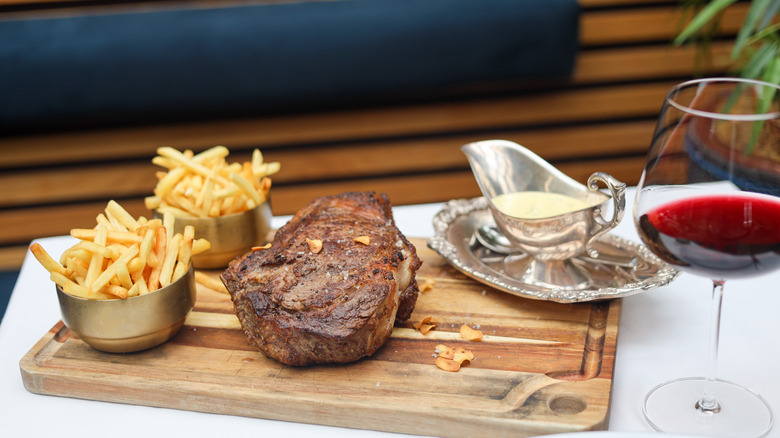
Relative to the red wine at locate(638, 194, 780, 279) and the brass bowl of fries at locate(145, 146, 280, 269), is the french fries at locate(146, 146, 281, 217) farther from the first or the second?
the red wine at locate(638, 194, 780, 279)

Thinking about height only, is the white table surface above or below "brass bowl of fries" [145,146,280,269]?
below

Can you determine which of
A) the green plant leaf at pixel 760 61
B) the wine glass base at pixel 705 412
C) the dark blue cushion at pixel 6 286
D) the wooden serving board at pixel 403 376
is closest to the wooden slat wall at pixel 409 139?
the dark blue cushion at pixel 6 286

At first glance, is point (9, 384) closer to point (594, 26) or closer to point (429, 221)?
point (429, 221)

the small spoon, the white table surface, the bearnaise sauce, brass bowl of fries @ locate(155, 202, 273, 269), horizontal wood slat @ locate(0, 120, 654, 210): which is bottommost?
horizontal wood slat @ locate(0, 120, 654, 210)

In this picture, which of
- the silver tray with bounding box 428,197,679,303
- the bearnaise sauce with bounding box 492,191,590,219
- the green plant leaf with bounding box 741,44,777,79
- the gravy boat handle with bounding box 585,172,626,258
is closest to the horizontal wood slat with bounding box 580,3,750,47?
the green plant leaf with bounding box 741,44,777,79

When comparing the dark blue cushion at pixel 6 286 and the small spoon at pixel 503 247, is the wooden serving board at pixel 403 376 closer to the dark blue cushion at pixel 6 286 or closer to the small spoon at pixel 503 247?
the small spoon at pixel 503 247

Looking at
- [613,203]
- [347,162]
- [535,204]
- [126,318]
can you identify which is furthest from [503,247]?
[347,162]

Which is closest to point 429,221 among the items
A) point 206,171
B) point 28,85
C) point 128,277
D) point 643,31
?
point 206,171

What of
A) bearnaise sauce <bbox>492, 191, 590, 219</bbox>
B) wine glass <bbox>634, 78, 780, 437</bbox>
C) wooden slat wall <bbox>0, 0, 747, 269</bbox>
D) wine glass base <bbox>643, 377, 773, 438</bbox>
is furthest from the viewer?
wooden slat wall <bbox>0, 0, 747, 269</bbox>
